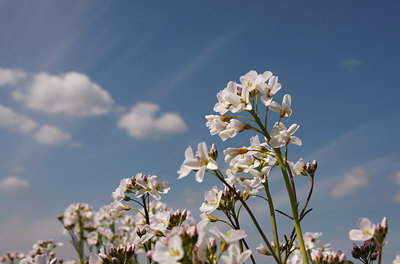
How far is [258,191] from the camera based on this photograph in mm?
2061

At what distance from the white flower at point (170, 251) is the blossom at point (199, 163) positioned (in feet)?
1.52

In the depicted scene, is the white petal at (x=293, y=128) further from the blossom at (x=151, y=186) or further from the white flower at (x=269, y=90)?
the blossom at (x=151, y=186)

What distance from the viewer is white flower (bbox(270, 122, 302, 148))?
1883 millimetres

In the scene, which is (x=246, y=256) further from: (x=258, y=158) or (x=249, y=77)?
(x=249, y=77)

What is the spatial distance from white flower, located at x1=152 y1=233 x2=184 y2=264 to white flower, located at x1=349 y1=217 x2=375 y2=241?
93 cm

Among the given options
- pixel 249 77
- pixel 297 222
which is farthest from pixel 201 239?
pixel 249 77

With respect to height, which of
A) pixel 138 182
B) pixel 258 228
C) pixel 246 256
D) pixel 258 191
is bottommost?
pixel 246 256

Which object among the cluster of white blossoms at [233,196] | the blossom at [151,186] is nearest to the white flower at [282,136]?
the cluster of white blossoms at [233,196]

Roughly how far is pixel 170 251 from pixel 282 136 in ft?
3.28

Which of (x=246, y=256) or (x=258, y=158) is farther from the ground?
(x=258, y=158)

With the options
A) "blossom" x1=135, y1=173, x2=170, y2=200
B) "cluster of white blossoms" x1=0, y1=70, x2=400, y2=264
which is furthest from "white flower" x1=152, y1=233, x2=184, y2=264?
"blossom" x1=135, y1=173, x2=170, y2=200

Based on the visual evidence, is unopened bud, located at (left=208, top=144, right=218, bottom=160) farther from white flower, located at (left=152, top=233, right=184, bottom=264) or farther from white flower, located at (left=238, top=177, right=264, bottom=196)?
white flower, located at (left=152, top=233, right=184, bottom=264)

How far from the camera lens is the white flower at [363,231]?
1554 mm

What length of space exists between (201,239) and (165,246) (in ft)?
0.48
